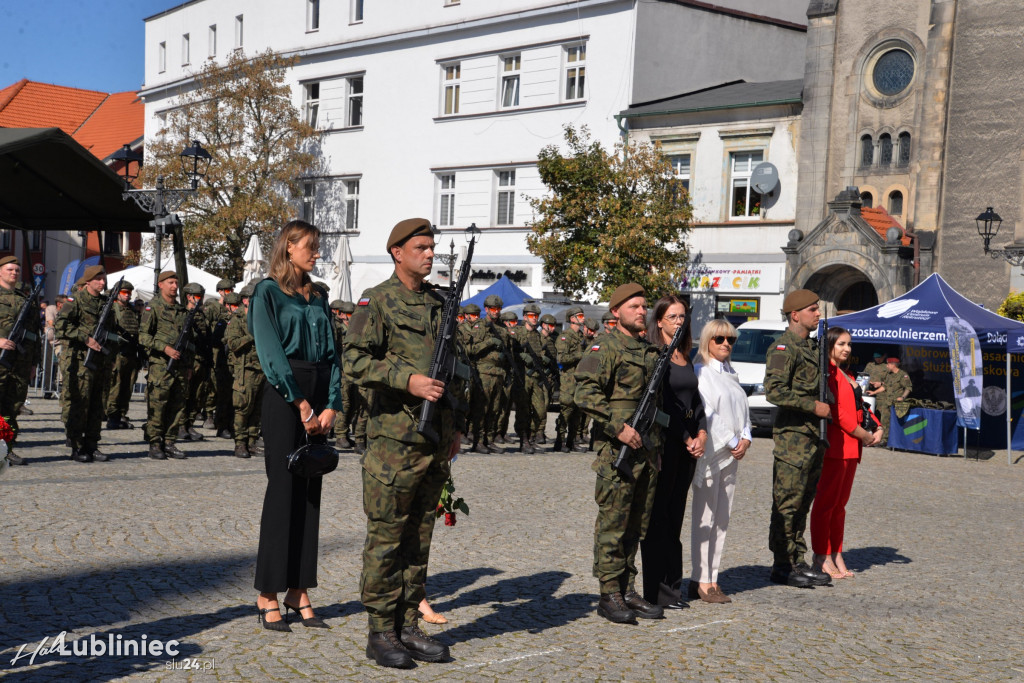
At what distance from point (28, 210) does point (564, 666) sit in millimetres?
10165

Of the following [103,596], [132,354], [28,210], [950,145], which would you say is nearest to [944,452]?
[950,145]

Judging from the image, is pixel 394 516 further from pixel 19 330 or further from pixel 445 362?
pixel 19 330

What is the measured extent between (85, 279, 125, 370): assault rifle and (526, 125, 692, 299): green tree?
664 inches

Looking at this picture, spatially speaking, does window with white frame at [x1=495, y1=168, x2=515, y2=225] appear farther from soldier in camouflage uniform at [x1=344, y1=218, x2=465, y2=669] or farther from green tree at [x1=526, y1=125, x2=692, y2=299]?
soldier in camouflage uniform at [x1=344, y1=218, x2=465, y2=669]

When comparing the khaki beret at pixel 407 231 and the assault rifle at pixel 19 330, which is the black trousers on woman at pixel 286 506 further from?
the assault rifle at pixel 19 330

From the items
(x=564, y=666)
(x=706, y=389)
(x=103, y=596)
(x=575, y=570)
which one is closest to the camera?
(x=564, y=666)

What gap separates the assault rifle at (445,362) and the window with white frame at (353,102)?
3693cm

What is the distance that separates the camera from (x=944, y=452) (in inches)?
760

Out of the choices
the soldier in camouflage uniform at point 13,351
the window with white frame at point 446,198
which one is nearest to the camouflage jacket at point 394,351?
the soldier in camouflage uniform at point 13,351

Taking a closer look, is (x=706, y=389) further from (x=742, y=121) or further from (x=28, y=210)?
(x=742, y=121)

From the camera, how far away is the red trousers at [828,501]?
8273 millimetres

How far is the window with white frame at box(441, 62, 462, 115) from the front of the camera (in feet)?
125

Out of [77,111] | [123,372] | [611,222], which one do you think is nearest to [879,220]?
[611,222]

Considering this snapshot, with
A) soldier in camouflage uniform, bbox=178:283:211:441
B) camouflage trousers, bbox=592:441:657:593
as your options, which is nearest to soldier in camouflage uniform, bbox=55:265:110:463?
soldier in camouflage uniform, bbox=178:283:211:441
